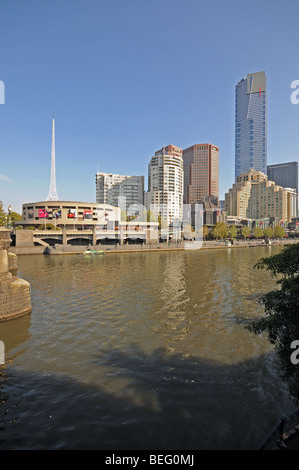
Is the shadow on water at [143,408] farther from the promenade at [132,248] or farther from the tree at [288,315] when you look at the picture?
the promenade at [132,248]

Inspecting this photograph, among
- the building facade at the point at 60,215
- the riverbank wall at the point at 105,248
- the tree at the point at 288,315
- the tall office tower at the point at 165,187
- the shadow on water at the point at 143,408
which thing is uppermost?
the tall office tower at the point at 165,187

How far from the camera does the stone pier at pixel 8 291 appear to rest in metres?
19.0

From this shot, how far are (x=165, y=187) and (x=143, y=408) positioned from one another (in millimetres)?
181431

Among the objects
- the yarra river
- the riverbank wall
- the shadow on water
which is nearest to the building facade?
the riverbank wall

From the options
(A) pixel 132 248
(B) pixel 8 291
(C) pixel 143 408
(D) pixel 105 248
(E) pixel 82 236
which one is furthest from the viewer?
(E) pixel 82 236

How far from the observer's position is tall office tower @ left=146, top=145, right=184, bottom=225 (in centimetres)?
18612

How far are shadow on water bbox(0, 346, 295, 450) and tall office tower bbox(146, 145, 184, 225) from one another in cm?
17236

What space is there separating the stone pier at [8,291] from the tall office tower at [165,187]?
164930mm

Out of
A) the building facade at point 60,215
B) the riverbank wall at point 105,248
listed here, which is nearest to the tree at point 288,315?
the riverbank wall at point 105,248

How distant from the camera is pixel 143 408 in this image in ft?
32.5

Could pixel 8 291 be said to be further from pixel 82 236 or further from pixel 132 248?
pixel 82 236

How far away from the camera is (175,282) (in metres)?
34.5

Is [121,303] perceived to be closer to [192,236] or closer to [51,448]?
[51,448]

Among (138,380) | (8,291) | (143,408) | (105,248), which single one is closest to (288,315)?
(143,408)
